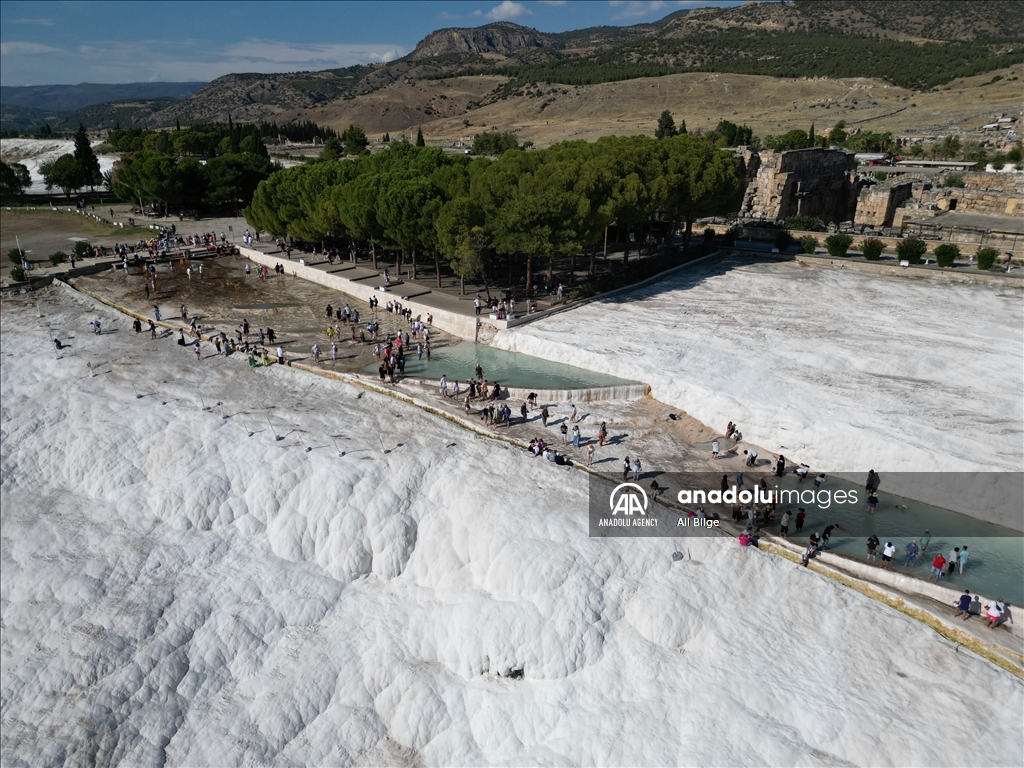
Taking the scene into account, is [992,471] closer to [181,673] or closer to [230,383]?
[181,673]

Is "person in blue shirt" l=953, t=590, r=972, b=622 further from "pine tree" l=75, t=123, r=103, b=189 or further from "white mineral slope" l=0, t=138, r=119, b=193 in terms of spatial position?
"white mineral slope" l=0, t=138, r=119, b=193

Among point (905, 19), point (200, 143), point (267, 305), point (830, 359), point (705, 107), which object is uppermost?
point (905, 19)

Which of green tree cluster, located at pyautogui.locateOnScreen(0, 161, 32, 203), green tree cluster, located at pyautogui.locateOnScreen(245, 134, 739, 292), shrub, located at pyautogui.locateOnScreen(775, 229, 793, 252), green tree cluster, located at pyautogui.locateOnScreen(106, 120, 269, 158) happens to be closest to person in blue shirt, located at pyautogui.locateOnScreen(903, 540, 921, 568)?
green tree cluster, located at pyautogui.locateOnScreen(245, 134, 739, 292)

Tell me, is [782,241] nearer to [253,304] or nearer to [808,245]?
[808,245]

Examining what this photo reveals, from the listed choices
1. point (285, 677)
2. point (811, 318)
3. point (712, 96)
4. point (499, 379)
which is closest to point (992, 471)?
point (811, 318)

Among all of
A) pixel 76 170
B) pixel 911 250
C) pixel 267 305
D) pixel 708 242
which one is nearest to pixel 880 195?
pixel 911 250

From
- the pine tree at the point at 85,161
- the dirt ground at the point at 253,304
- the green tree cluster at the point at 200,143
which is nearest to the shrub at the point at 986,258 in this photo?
the dirt ground at the point at 253,304
